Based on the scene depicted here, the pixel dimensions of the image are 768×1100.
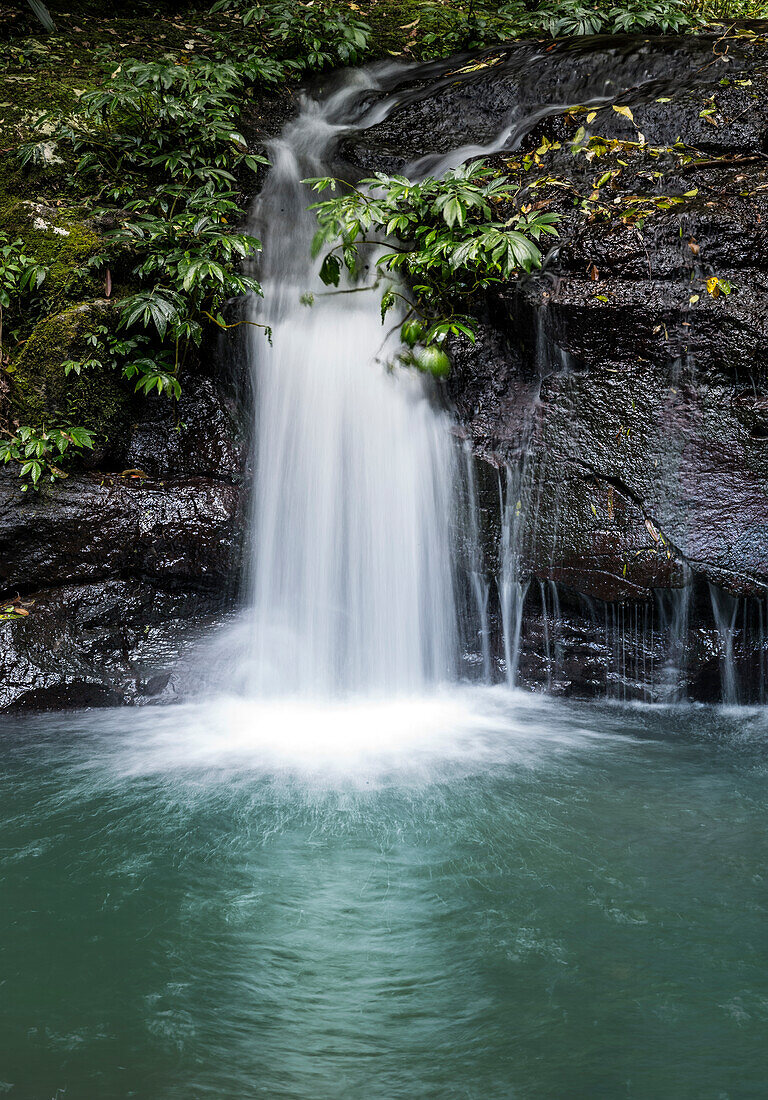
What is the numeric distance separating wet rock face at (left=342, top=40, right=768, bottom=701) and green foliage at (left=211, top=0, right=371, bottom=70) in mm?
3361

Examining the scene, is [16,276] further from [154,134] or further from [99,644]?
[99,644]

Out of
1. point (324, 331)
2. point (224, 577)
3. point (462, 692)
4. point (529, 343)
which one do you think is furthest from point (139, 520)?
point (529, 343)

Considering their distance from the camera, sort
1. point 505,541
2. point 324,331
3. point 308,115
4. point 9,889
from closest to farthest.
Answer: point 9,889 → point 505,541 → point 324,331 → point 308,115

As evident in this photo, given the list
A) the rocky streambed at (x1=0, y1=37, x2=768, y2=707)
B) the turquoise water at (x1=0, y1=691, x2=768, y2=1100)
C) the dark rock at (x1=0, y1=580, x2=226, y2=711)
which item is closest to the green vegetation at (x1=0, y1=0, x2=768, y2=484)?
the rocky streambed at (x1=0, y1=37, x2=768, y2=707)

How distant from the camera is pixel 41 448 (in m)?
4.73

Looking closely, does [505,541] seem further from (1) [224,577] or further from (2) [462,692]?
(1) [224,577]

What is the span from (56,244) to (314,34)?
3.77 metres

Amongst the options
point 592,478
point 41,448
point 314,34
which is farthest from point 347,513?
point 314,34

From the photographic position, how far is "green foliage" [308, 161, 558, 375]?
15.3ft

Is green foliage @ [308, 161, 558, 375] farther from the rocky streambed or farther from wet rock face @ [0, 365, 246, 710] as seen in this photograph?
wet rock face @ [0, 365, 246, 710]

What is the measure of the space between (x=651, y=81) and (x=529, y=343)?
2.49 meters

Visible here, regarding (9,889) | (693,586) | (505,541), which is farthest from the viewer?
(505,541)

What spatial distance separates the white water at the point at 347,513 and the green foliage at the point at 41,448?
121 cm

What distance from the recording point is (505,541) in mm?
4938
